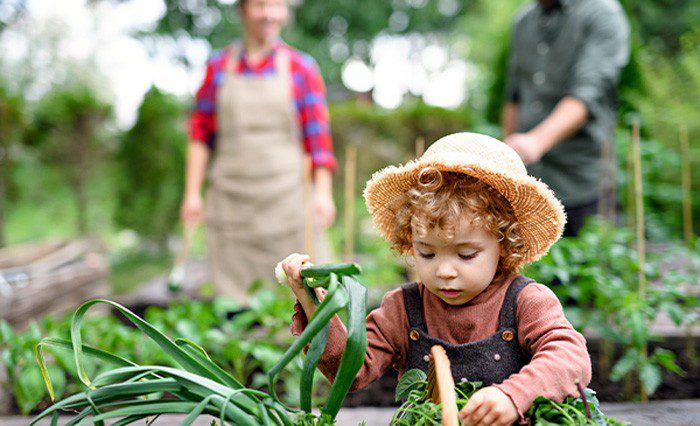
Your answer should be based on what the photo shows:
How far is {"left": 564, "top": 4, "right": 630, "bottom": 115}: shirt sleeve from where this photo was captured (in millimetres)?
2996

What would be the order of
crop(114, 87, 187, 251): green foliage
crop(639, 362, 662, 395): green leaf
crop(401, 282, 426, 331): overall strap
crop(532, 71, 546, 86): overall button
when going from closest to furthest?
crop(401, 282, 426, 331): overall strap
crop(639, 362, 662, 395): green leaf
crop(532, 71, 546, 86): overall button
crop(114, 87, 187, 251): green foliage

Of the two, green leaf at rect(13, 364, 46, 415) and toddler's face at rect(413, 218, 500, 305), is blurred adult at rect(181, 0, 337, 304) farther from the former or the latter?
toddler's face at rect(413, 218, 500, 305)

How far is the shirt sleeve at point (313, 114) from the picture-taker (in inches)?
155

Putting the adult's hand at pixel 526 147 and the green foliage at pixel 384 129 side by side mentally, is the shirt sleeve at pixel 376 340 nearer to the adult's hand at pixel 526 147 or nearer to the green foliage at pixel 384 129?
the adult's hand at pixel 526 147

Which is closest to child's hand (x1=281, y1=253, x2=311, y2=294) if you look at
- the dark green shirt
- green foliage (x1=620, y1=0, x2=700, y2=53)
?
the dark green shirt

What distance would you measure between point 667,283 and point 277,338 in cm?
158

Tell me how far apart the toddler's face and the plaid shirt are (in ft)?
8.44

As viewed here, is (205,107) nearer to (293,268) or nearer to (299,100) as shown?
(299,100)

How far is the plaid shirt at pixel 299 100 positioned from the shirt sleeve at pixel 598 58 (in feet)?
4.55

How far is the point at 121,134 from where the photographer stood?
311 inches

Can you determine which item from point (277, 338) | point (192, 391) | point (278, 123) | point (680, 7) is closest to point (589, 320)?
point (277, 338)

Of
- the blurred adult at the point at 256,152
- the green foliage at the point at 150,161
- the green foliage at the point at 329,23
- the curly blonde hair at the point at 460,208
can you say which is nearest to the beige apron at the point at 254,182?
the blurred adult at the point at 256,152

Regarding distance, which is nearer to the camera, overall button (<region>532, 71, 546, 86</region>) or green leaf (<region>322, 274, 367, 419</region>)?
green leaf (<region>322, 274, 367, 419</region>)

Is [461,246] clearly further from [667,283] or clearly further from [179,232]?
[179,232]
